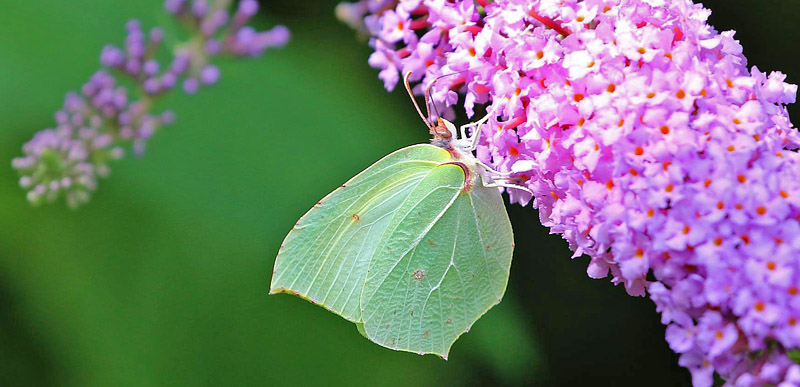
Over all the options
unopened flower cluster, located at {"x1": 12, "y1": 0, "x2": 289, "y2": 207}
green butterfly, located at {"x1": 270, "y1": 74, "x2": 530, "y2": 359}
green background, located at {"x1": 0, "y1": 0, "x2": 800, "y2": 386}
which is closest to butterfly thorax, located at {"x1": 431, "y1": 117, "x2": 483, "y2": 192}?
green butterfly, located at {"x1": 270, "y1": 74, "x2": 530, "y2": 359}

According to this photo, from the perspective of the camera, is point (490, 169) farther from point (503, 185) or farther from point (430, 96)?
point (430, 96)

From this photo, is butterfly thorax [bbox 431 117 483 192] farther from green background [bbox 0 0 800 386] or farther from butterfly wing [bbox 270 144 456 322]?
green background [bbox 0 0 800 386]

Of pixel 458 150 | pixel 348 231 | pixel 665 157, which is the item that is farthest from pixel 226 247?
pixel 665 157

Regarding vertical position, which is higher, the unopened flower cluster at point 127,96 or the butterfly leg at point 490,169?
the unopened flower cluster at point 127,96

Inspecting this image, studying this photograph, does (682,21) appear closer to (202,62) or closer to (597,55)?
(597,55)

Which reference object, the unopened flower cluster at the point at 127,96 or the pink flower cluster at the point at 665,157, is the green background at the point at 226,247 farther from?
the pink flower cluster at the point at 665,157

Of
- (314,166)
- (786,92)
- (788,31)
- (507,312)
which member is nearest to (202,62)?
(314,166)

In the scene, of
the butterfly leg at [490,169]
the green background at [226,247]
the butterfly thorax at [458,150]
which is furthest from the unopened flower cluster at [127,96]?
the butterfly leg at [490,169]
